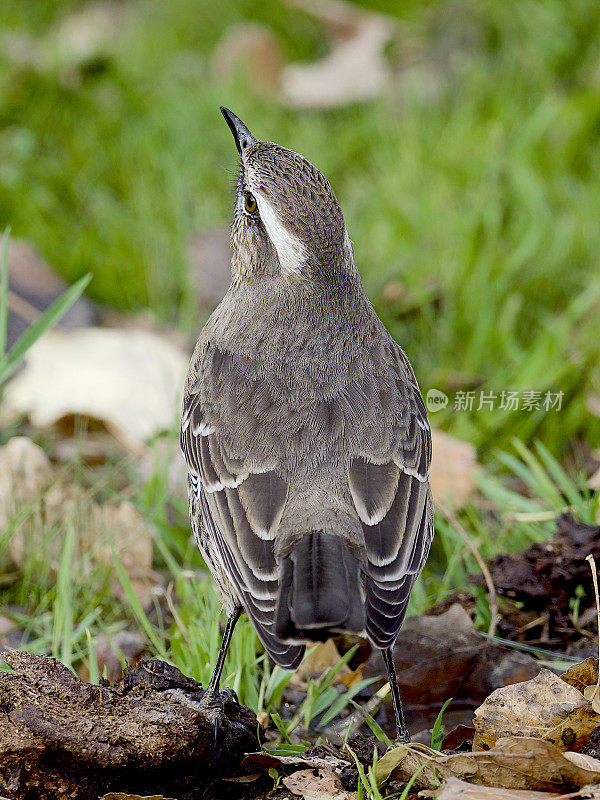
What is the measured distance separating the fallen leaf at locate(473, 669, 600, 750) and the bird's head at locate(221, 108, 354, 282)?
1.70 meters

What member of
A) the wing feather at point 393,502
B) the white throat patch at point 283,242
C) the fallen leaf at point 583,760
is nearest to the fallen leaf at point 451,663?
the wing feather at point 393,502

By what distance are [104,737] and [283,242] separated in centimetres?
193

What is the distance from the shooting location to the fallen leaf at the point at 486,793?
279 centimetres

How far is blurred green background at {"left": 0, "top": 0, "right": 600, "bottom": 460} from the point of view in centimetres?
629

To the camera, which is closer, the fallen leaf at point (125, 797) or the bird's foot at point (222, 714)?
the fallen leaf at point (125, 797)

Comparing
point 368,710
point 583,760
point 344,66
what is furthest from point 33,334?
point 344,66

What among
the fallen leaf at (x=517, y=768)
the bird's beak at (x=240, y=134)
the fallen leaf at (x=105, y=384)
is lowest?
the fallen leaf at (x=517, y=768)

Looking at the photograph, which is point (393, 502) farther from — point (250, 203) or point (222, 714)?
point (250, 203)

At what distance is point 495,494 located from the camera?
4.93m

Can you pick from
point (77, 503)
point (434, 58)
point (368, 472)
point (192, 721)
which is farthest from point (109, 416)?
point (434, 58)

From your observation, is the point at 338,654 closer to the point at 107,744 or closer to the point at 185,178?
the point at 107,744

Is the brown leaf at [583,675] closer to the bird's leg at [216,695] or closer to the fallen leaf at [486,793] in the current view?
the fallen leaf at [486,793]

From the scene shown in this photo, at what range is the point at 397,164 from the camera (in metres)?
7.90

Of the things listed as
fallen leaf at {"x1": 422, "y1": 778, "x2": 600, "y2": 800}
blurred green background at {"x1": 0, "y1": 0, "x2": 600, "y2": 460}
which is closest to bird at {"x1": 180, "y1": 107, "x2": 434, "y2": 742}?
fallen leaf at {"x1": 422, "y1": 778, "x2": 600, "y2": 800}
